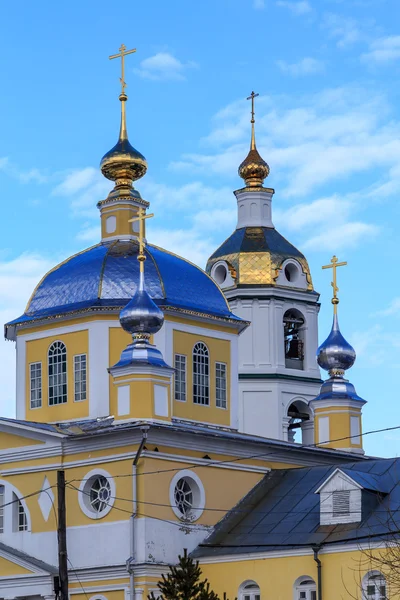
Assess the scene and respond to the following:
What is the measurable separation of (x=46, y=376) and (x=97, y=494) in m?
3.86

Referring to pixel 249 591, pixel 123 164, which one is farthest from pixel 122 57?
pixel 249 591

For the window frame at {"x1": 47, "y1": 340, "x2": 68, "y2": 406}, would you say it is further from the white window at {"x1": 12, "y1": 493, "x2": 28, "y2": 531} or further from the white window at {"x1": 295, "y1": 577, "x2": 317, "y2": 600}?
the white window at {"x1": 295, "y1": 577, "x2": 317, "y2": 600}

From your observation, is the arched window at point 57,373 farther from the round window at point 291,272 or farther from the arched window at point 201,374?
the round window at point 291,272

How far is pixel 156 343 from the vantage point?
32.7 metres

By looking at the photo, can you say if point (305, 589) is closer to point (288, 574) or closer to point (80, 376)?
point (288, 574)

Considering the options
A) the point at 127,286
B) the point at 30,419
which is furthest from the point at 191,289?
the point at 30,419

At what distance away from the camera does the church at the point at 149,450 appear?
96.1ft

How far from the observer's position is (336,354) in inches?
1372

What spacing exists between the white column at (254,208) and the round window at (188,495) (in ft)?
43.3

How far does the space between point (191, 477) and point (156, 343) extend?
3268 millimetres

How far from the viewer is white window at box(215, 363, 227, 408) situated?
111 feet

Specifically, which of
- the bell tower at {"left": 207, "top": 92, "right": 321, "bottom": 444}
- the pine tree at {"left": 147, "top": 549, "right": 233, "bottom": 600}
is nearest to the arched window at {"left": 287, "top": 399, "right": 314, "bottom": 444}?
the bell tower at {"left": 207, "top": 92, "right": 321, "bottom": 444}

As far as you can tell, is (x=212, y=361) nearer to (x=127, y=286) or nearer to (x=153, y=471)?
(x=127, y=286)

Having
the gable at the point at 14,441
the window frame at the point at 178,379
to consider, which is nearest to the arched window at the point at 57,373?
the gable at the point at 14,441
